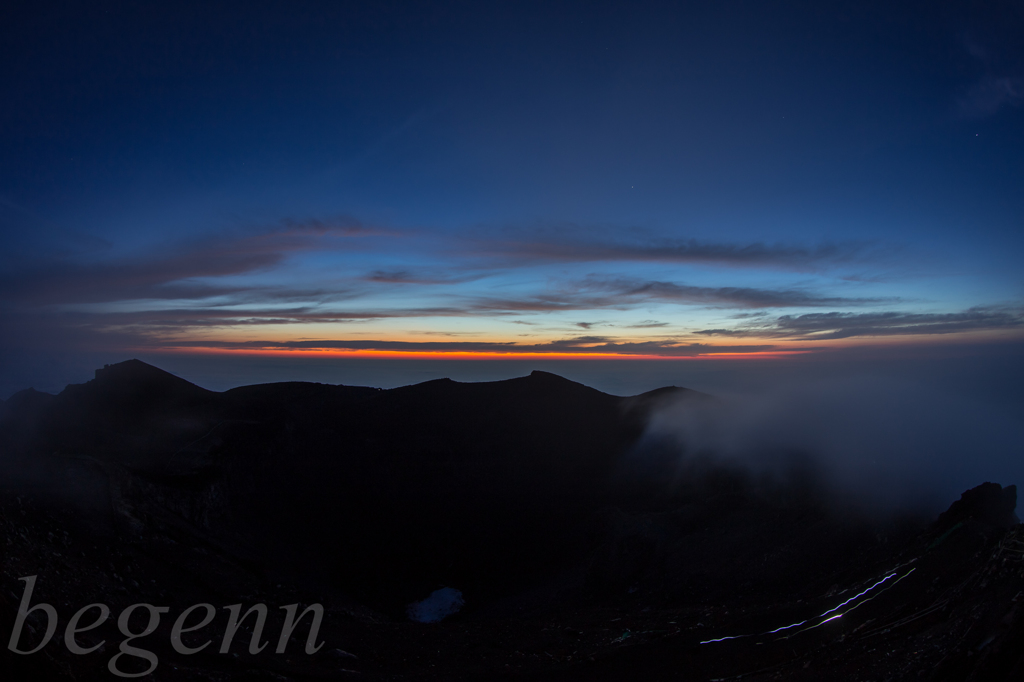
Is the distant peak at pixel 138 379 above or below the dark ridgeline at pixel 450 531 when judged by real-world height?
above

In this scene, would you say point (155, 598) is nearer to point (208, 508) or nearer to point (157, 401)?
point (208, 508)

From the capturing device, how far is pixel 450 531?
3562cm

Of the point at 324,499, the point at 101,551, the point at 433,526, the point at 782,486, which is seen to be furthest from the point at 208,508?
the point at 782,486

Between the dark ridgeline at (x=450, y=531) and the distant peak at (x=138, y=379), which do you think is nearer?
the dark ridgeline at (x=450, y=531)

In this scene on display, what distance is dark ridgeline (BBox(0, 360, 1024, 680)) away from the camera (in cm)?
1592

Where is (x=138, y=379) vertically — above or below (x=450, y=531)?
above

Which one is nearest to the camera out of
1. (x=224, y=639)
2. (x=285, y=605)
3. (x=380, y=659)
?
(x=224, y=639)

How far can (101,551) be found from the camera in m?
19.5

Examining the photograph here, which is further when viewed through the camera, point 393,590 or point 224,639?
point 393,590

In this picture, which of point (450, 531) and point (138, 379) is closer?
point (450, 531)

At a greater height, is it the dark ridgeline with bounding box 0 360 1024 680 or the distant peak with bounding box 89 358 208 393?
the distant peak with bounding box 89 358 208 393

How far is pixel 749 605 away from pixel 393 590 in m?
20.3

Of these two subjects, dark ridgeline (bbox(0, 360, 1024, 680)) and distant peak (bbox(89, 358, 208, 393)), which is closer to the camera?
dark ridgeline (bbox(0, 360, 1024, 680))

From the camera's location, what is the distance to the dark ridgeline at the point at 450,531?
15922mm
